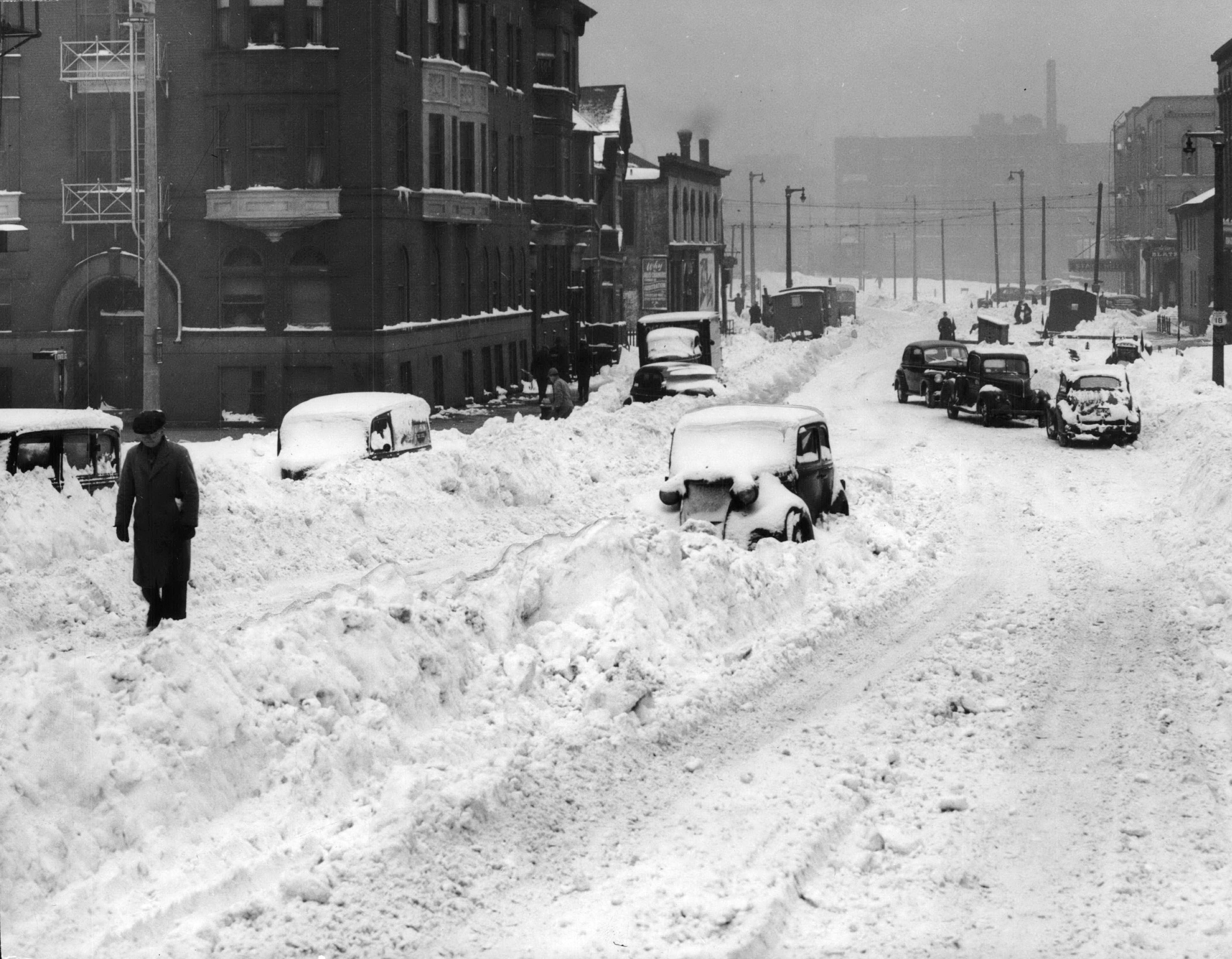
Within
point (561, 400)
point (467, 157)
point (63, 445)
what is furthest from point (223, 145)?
point (63, 445)

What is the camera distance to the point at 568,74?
5697 cm

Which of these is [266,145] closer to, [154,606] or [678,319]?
[678,319]

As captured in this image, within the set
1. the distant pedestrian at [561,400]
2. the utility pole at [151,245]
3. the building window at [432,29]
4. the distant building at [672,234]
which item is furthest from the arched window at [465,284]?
the distant building at [672,234]

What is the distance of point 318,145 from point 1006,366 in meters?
16.9

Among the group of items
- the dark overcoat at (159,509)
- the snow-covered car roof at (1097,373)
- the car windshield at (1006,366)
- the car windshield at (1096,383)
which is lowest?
the dark overcoat at (159,509)

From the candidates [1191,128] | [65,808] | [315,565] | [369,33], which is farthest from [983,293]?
[65,808]

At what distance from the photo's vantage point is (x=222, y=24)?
37.8 metres

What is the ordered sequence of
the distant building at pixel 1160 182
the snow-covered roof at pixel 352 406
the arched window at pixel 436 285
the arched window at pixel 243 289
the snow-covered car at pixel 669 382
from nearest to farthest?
the snow-covered roof at pixel 352 406, the arched window at pixel 243 289, the snow-covered car at pixel 669 382, the arched window at pixel 436 285, the distant building at pixel 1160 182

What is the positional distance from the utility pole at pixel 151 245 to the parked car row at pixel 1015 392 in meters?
17.1

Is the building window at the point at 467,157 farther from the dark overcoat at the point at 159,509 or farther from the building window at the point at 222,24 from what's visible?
the dark overcoat at the point at 159,509

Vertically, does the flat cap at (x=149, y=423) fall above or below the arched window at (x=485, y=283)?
below

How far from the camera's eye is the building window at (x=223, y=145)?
124 ft

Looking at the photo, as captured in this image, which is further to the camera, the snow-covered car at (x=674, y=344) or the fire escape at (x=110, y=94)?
the snow-covered car at (x=674, y=344)

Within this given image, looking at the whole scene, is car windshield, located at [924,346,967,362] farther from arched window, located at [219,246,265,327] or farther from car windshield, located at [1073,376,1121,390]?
arched window, located at [219,246,265,327]
